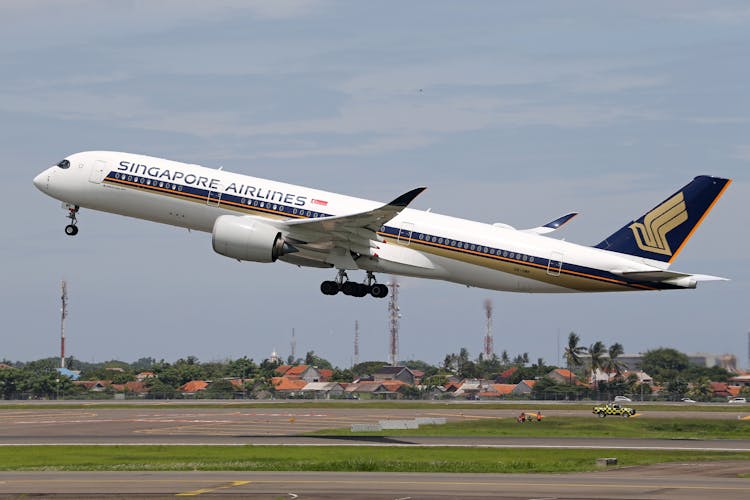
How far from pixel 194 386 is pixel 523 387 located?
5622 cm

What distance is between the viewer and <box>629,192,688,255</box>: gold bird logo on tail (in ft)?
202

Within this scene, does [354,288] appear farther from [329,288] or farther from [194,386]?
[194,386]

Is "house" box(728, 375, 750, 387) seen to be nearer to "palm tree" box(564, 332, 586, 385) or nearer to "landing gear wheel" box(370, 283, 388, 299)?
"palm tree" box(564, 332, 586, 385)

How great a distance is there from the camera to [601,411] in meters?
96.3

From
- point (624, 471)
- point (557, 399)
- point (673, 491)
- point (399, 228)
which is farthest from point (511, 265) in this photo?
point (557, 399)

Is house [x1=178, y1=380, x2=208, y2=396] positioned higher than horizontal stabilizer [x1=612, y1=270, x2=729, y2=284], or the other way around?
horizontal stabilizer [x1=612, y1=270, x2=729, y2=284]

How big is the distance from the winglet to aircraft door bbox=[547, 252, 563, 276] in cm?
1033

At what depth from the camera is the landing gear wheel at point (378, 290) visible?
214 ft

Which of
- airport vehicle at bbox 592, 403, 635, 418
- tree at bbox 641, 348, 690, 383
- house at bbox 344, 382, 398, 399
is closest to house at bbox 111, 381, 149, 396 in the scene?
house at bbox 344, 382, 398, 399

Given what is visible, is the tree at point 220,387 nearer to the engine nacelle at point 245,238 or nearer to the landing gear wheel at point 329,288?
the landing gear wheel at point 329,288

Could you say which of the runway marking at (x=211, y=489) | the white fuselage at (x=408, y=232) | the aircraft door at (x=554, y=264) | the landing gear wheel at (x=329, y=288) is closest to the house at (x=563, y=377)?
the landing gear wheel at (x=329, y=288)

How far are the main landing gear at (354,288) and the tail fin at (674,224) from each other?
45.5 feet

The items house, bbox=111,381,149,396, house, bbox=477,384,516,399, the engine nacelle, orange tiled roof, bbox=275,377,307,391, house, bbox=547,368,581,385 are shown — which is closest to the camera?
the engine nacelle

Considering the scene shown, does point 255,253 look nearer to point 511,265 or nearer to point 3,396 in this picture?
point 511,265
